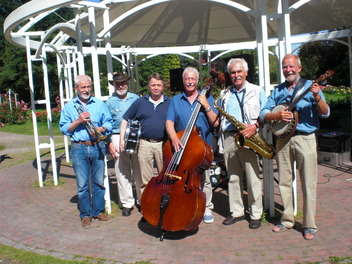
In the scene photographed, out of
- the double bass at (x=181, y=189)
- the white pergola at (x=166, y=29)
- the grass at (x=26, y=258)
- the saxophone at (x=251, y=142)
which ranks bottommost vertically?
the grass at (x=26, y=258)

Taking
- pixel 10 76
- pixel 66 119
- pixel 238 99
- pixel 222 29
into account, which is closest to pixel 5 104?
pixel 10 76

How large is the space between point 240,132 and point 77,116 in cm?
209

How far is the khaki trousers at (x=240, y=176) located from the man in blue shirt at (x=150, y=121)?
3.00 feet

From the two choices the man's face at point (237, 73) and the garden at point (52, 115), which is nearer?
the man's face at point (237, 73)

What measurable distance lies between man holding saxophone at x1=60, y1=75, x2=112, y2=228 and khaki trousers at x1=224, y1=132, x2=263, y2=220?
1.59 meters

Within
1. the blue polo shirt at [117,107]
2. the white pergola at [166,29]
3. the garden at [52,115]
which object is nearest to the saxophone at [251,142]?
the white pergola at [166,29]

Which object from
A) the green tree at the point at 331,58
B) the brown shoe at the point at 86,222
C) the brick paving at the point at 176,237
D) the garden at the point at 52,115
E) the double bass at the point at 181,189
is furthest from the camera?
the green tree at the point at 331,58

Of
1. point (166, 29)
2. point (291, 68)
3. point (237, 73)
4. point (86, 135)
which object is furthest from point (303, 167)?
point (166, 29)

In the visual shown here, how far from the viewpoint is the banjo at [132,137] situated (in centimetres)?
472

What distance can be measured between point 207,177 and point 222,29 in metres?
6.52

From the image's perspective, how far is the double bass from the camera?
3.92 meters

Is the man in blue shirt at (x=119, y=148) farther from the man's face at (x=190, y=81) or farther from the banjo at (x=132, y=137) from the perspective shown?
A: the man's face at (x=190, y=81)

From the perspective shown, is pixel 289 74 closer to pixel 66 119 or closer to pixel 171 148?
pixel 171 148

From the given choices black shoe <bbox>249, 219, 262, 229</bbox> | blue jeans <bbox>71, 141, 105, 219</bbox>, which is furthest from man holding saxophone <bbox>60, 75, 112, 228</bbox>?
black shoe <bbox>249, 219, 262, 229</bbox>
